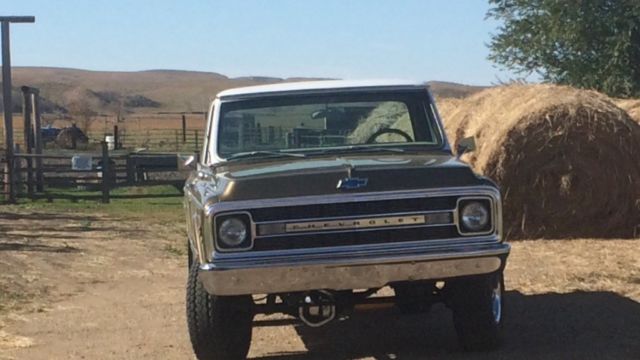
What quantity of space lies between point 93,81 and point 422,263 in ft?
432

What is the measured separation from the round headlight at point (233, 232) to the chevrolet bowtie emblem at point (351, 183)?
1.77 ft

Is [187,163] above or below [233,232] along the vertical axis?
above

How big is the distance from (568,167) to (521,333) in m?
5.05

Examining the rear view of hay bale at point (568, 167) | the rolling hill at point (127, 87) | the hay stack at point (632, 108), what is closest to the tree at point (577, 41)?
the hay stack at point (632, 108)

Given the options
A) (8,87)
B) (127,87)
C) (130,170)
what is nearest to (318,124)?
A: (8,87)

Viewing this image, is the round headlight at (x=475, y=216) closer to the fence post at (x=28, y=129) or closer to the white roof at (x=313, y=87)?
the white roof at (x=313, y=87)

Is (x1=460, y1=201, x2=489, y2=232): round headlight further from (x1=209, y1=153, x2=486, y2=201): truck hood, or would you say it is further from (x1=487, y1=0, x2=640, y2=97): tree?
(x1=487, y1=0, x2=640, y2=97): tree

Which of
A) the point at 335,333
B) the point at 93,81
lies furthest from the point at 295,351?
the point at 93,81

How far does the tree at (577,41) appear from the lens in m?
19.8

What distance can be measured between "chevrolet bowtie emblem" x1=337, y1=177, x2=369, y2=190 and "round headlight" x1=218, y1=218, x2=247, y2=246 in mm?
538

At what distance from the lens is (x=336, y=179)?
19.3 ft

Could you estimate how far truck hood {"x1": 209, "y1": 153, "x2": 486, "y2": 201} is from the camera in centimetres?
581

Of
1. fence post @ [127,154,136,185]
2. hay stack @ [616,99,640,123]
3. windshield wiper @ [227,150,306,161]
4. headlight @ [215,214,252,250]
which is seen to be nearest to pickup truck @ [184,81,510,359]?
headlight @ [215,214,252,250]

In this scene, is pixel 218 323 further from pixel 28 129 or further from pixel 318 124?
pixel 28 129
